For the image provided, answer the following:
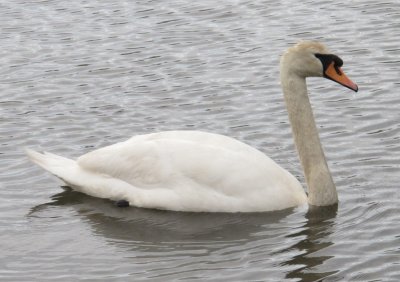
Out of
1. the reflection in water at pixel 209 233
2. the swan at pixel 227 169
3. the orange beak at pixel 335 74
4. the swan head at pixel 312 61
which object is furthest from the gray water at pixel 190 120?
the swan head at pixel 312 61

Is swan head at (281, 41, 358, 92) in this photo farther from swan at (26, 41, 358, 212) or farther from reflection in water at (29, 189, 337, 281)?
reflection in water at (29, 189, 337, 281)

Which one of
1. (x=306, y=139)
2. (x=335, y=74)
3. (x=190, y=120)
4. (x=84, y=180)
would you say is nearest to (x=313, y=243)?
(x=306, y=139)

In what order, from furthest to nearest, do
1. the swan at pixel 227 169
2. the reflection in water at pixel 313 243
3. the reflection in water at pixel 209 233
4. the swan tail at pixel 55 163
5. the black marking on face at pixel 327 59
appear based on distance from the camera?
the swan tail at pixel 55 163 < the black marking on face at pixel 327 59 < the swan at pixel 227 169 < the reflection in water at pixel 209 233 < the reflection in water at pixel 313 243

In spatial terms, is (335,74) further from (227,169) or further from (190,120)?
(190,120)

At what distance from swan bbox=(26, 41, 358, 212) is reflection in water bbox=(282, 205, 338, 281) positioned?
16 cm

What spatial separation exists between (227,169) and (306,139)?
2.51 feet

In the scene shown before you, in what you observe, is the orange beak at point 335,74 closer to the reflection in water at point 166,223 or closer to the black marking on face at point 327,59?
the black marking on face at point 327,59

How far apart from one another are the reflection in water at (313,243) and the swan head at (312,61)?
3.57 ft

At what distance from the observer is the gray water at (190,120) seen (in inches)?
354

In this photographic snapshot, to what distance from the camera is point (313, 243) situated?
9.22 meters

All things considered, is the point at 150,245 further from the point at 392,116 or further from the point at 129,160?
the point at 392,116

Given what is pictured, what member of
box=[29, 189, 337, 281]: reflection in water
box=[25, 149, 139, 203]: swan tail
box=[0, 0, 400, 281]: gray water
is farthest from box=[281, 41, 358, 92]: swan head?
box=[25, 149, 139, 203]: swan tail

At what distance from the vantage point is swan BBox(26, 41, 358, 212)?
32.6 ft

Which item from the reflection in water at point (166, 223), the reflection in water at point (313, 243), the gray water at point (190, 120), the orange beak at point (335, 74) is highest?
the orange beak at point (335, 74)
